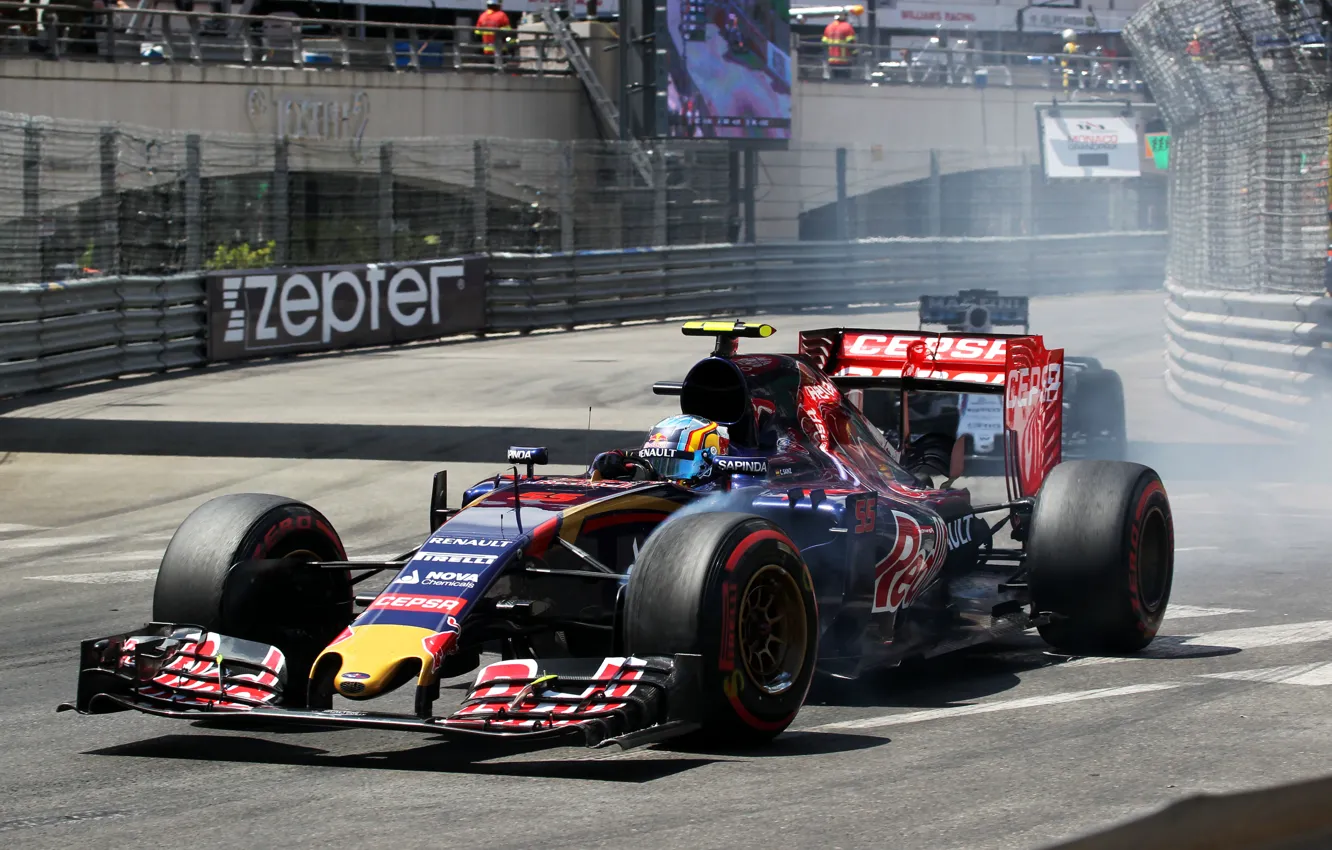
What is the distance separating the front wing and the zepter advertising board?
1301 inches

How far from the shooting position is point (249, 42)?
2888 cm

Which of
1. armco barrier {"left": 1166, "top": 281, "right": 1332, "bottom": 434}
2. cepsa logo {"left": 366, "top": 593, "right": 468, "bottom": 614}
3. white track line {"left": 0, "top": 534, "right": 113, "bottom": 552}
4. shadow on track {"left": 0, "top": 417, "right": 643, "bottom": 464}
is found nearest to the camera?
cepsa logo {"left": 366, "top": 593, "right": 468, "bottom": 614}

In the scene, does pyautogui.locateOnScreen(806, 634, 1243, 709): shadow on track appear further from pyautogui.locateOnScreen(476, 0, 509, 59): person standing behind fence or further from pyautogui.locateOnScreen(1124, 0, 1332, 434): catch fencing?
pyautogui.locateOnScreen(476, 0, 509, 59): person standing behind fence

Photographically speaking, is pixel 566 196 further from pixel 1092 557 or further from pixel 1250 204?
pixel 1092 557

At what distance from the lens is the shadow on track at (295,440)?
1443 cm

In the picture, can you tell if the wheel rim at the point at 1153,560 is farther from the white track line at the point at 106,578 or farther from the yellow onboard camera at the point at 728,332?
the white track line at the point at 106,578

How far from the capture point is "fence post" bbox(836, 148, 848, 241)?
30656mm

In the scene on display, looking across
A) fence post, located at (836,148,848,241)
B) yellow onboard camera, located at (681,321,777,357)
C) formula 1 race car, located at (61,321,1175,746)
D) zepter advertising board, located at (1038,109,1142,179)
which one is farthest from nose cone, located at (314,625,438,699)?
zepter advertising board, located at (1038,109,1142,179)

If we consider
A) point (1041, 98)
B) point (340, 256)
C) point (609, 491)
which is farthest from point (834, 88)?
point (609, 491)

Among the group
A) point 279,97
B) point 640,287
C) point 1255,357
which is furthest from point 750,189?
point 1255,357

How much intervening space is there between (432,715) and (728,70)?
2572cm

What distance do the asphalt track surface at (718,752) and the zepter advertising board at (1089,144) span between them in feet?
82.2

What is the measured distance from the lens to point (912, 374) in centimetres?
881

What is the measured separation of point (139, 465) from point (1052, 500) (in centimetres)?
863
